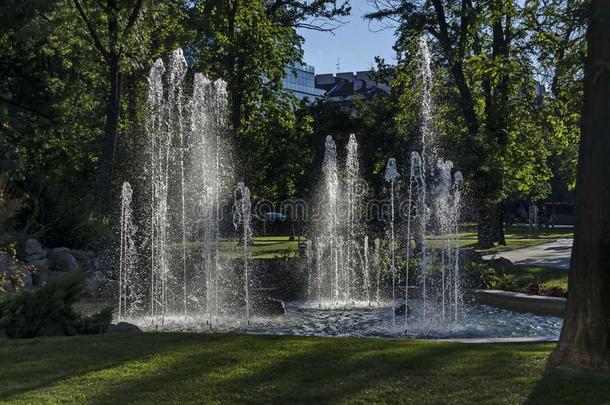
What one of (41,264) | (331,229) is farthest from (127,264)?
(331,229)

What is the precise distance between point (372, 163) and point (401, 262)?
11955 millimetres

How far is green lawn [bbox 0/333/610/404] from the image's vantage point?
5.27 metres

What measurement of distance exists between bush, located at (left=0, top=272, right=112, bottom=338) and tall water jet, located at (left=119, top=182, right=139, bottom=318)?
408 cm

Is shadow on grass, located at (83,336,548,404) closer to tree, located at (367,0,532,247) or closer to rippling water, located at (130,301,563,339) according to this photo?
rippling water, located at (130,301,563,339)

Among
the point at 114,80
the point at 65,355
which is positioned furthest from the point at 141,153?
the point at 65,355

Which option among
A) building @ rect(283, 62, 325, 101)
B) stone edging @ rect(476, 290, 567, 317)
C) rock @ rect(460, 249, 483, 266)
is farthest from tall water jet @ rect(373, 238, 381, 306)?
building @ rect(283, 62, 325, 101)

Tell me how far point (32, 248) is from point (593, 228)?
494 inches

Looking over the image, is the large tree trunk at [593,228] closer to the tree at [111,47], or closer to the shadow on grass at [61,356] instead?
the shadow on grass at [61,356]

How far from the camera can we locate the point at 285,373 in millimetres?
5902

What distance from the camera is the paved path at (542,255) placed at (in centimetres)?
1834

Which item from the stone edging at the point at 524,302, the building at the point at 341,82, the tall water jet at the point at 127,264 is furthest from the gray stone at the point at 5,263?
the building at the point at 341,82

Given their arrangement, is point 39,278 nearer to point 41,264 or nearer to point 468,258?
point 41,264

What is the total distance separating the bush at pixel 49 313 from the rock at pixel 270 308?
13.3 feet

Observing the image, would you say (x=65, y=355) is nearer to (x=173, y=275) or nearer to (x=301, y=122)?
(x=173, y=275)
